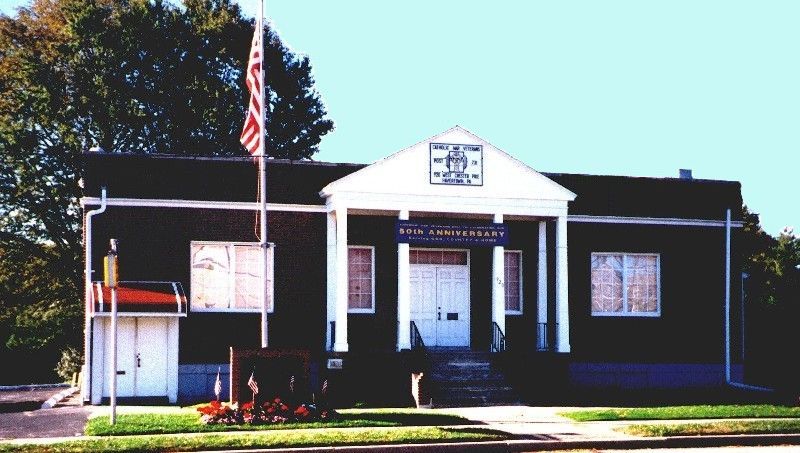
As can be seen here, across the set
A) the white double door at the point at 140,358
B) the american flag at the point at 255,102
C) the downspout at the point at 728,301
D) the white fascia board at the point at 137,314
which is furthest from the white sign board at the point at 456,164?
the downspout at the point at 728,301

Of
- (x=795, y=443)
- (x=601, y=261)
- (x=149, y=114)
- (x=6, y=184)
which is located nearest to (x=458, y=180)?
(x=601, y=261)

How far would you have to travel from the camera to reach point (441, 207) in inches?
924

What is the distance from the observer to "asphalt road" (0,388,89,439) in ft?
54.2

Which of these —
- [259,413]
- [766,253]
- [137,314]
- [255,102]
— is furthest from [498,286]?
[766,253]

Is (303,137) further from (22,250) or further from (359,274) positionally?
(359,274)

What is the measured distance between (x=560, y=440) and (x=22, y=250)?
2718 cm

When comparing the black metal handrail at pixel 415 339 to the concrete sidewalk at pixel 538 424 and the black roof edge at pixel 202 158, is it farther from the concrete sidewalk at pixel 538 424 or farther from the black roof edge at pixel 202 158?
the black roof edge at pixel 202 158

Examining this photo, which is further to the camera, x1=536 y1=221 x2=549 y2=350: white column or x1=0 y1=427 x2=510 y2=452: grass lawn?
x1=536 y1=221 x2=549 y2=350: white column

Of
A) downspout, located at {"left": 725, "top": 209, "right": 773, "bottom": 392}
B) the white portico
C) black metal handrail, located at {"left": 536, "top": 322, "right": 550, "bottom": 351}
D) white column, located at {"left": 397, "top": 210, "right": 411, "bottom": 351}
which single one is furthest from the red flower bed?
downspout, located at {"left": 725, "top": 209, "right": 773, "bottom": 392}

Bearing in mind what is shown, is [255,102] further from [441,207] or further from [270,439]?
[270,439]

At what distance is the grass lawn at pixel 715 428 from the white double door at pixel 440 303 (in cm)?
877

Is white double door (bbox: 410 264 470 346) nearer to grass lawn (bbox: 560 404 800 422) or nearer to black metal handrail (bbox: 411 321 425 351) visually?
black metal handrail (bbox: 411 321 425 351)

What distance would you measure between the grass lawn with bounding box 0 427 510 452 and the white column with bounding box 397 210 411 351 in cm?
661

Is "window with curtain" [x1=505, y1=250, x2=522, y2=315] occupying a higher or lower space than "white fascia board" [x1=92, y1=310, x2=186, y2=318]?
higher
